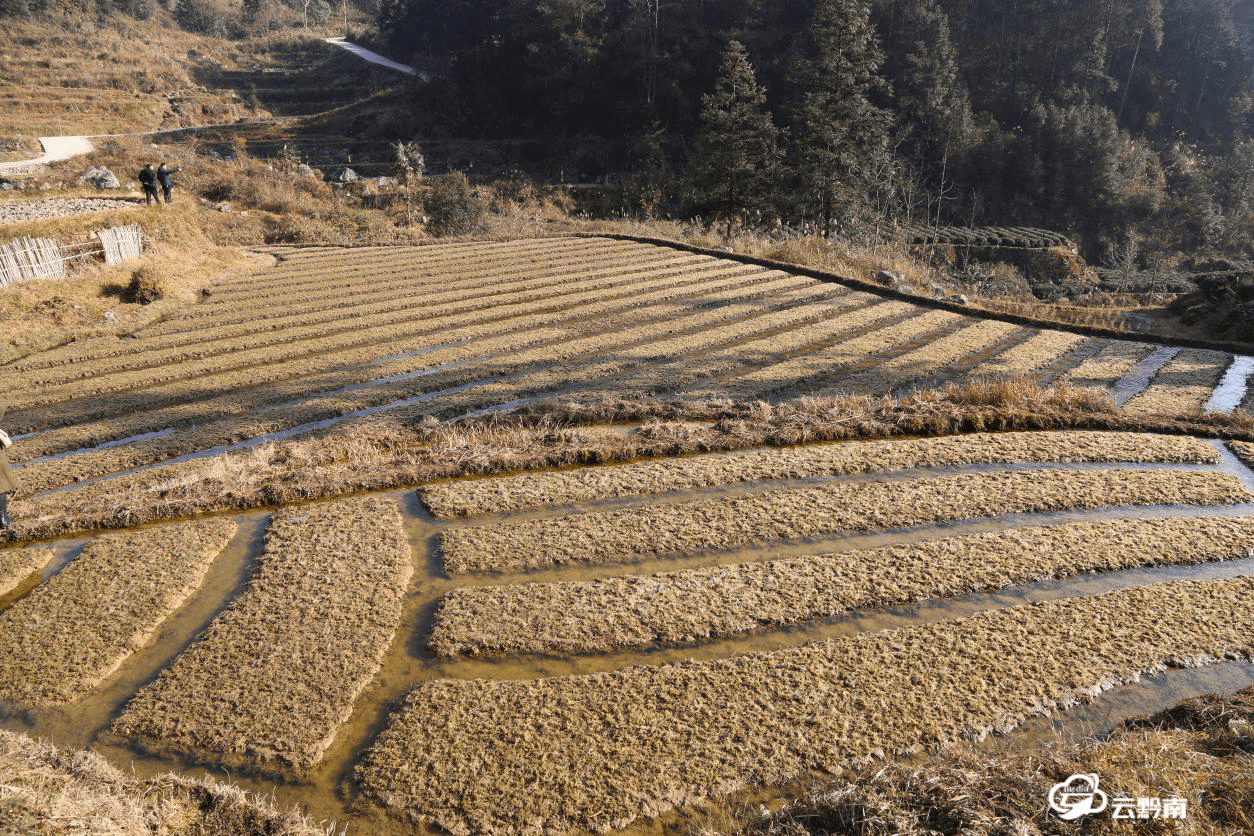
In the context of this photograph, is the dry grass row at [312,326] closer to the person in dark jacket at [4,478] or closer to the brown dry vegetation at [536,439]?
the brown dry vegetation at [536,439]

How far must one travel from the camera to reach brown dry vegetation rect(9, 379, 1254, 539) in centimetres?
937

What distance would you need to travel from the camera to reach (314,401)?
12.9 m

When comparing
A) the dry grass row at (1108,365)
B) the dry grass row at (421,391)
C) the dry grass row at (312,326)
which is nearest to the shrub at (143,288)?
the dry grass row at (312,326)

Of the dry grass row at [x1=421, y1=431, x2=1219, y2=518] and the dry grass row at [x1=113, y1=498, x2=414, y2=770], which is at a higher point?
the dry grass row at [x1=421, y1=431, x2=1219, y2=518]

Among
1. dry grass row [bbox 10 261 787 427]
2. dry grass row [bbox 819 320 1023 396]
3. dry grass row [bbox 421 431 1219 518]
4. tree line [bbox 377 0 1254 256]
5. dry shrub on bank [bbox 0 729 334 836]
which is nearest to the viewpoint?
dry shrub on bank [bbox 0 729 334 836]

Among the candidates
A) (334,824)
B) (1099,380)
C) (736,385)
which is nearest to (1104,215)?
(1099,380)

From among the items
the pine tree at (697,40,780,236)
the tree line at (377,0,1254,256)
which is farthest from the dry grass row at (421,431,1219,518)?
the tree line at (377,0,1254,256)

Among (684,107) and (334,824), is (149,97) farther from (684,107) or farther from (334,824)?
(334,824)

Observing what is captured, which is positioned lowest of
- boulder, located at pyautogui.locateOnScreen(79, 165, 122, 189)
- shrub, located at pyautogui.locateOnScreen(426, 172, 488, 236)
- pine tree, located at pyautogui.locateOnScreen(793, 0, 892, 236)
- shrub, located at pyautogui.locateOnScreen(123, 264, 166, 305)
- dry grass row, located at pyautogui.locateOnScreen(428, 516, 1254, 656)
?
dry grass row, located at pyautogui.locateOnScreen(428, 516, 1254, 656)

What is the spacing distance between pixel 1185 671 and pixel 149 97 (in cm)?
6772

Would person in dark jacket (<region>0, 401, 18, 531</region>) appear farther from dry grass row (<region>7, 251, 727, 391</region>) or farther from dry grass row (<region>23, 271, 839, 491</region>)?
dry grass row (<region>7, 251, 727, 391</region>)

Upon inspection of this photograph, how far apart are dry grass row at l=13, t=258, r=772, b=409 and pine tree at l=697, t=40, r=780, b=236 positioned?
1254cm

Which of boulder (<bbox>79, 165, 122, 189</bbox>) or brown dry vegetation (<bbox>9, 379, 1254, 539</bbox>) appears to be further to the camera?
boulder (<bbox>79, 165, 122, 189</bbox>)

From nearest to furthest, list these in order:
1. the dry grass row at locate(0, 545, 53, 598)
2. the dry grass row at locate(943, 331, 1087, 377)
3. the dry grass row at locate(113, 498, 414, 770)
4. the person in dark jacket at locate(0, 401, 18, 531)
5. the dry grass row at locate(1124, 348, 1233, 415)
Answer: the dry grass row at locate(113, 498, 414, 770)
the dry grass row at locate(0, 545, 53, 598)
the person in dark jacket at locate(0, 401, 18, 531)
the dry grass row at locate(1124, 348, 1233, 415)
the dry grass row at locate(943, 331, 1087, 377)
